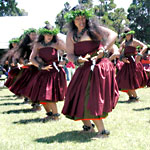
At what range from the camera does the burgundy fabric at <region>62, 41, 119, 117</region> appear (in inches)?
173

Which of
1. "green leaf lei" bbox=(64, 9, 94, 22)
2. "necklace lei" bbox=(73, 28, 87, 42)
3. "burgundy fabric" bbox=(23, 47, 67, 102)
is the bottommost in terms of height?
"burgundy fabric" bbox=(23, 47, 67, 102)

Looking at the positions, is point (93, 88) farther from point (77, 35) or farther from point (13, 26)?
point (13, 26)

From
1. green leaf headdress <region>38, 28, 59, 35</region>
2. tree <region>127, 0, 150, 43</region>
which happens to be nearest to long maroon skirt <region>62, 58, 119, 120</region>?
green leaf headdress <region>38, 28, 59, 35</region>

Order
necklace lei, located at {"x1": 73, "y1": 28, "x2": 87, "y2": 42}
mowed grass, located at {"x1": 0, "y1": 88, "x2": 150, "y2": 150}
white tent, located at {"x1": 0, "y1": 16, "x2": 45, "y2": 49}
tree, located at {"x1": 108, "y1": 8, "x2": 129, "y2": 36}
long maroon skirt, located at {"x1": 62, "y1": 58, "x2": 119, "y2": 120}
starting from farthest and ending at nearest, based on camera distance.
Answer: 1. tree, located at {"x1": 108, "y1": 8, "x2": 129, "y2": 36}
2. white tent, located at {"x1": 0, "y1": 16, "x2": 45, "y2": 49}
3. necklace lei, located at {"x1": 73, "y1": 28, "x2": 87, "y2": 42}
4. long maroon skirt, located at {"x1": 62, "y1": 58, "x2": 119, "y2": 120}
5. mowed grass, located at {"x1": 0, "y1": 88, "x2": 150, "y2": 150}

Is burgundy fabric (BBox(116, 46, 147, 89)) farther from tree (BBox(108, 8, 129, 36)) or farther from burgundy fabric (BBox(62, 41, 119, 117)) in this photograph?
tree (BBox(108, 8, 129, 36))

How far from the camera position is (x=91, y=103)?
14.4 feet

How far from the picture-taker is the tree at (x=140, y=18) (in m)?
39.4

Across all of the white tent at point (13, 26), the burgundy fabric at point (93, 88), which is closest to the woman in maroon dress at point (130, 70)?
the burgundy fabric at point (93, 88)

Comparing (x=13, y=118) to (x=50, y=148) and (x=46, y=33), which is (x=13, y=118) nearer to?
(x=46, y=33)

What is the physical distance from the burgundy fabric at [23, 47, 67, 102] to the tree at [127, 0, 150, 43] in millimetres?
34237

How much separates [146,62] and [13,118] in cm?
549

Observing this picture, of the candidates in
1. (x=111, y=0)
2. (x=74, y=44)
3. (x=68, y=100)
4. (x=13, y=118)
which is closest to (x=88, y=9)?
(x=74, y=44)

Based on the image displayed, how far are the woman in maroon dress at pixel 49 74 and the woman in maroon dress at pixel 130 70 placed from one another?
2948 millimetres

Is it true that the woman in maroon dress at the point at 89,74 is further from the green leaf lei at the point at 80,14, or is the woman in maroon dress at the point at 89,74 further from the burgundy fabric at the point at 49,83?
the burgundy fabric at the point at 49,83
